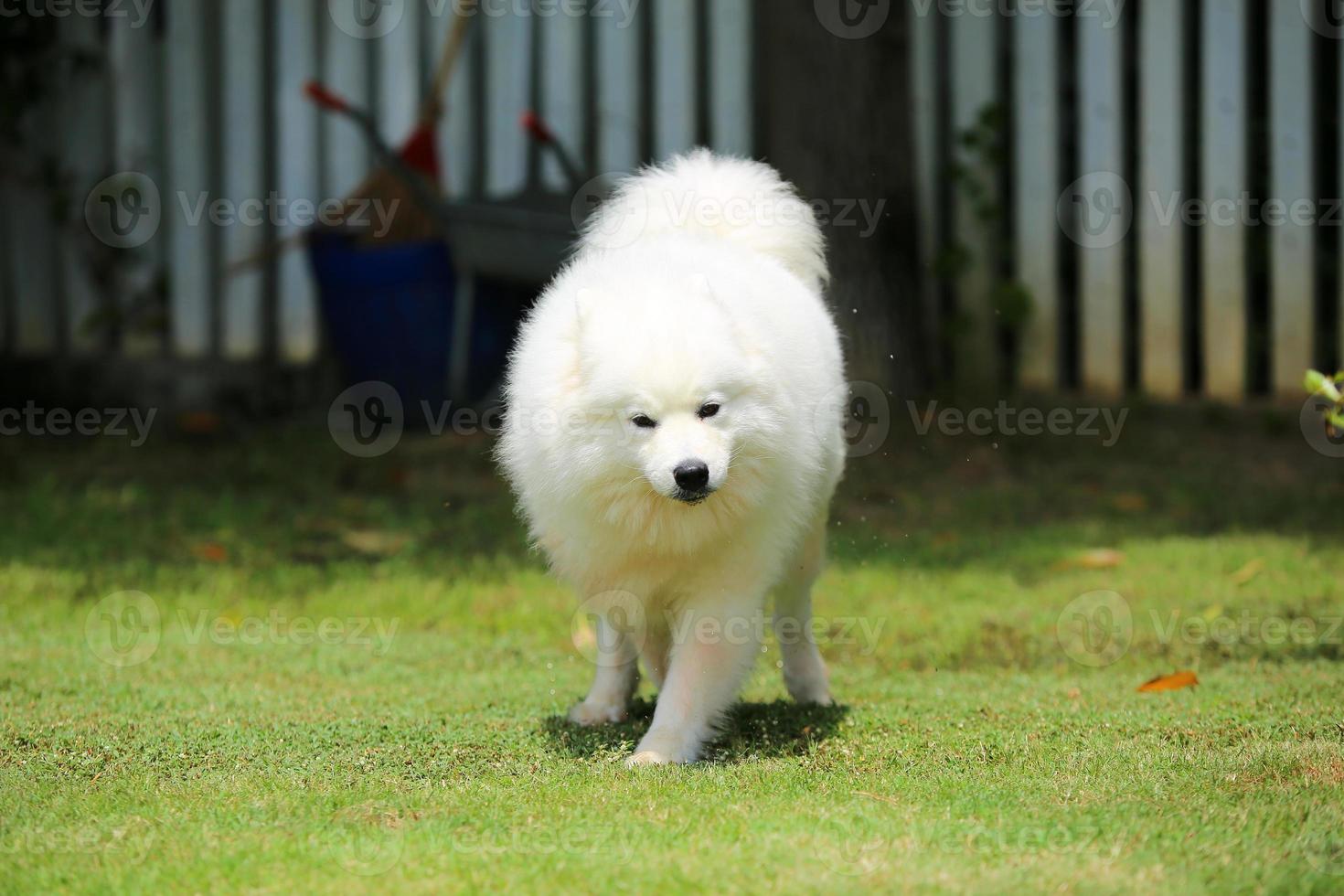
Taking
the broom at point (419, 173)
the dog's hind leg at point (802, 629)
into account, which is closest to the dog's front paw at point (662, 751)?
the dog's hind leg at point (802, 629)

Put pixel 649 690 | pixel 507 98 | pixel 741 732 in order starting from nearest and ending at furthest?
pixel 741 732, pixel 649 690, pixel 507 98

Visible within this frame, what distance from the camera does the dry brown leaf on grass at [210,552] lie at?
6148 mm

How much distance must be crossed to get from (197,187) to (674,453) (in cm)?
641

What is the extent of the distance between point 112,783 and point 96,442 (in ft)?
16.8

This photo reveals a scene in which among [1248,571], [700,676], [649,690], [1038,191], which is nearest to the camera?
[700,676]

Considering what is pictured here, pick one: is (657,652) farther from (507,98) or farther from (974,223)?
(507,98)

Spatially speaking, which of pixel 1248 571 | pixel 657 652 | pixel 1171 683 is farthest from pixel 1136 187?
pixel 657 652

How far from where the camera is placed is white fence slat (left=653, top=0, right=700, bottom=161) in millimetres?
8656

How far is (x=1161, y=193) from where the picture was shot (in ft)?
27.0

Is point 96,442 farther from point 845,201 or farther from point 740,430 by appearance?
point 740,430

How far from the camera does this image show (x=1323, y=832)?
2.90 meters

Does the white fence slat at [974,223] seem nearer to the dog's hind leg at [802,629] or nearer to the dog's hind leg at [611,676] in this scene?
the dog's hind leg at [802,629]

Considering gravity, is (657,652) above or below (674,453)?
below

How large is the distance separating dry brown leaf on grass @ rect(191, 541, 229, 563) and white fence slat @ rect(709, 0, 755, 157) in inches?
151
